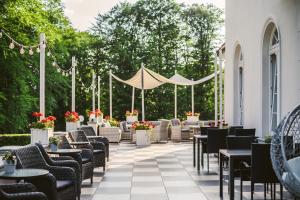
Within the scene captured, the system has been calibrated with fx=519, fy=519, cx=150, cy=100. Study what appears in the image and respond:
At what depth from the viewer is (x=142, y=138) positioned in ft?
53.2

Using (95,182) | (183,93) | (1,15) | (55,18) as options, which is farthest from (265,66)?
(183,93)

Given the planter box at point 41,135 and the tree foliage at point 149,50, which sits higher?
the tree foliage at point 149,50

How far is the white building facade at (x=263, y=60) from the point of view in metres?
8.17

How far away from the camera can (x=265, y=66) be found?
1006cm

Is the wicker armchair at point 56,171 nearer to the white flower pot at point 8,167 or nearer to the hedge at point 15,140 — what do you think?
the white flower pot at point 8,167

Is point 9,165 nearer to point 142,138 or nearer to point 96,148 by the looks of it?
point 96,148

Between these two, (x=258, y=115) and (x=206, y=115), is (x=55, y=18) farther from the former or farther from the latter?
(x=258, y=115)

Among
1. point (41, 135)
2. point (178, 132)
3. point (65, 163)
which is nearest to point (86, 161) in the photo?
point (41, 135)

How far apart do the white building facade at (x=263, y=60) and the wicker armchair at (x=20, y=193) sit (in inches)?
192

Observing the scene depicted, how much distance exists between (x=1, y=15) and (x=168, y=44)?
12.3 metres

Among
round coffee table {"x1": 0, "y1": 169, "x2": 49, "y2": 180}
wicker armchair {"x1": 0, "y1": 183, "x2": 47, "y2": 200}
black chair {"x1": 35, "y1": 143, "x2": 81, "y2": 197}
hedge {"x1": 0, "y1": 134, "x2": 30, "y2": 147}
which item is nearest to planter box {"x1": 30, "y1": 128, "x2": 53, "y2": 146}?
black chair {"x1": 35, "y1": 143, "x2": 81, "y2": 197}

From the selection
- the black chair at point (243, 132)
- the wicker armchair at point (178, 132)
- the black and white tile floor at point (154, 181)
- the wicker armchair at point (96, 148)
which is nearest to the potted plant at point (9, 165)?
the black and white tile floor at point (154, 181)

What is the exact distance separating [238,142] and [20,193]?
11.8 feet

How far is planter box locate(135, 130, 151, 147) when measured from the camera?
16203 mm
